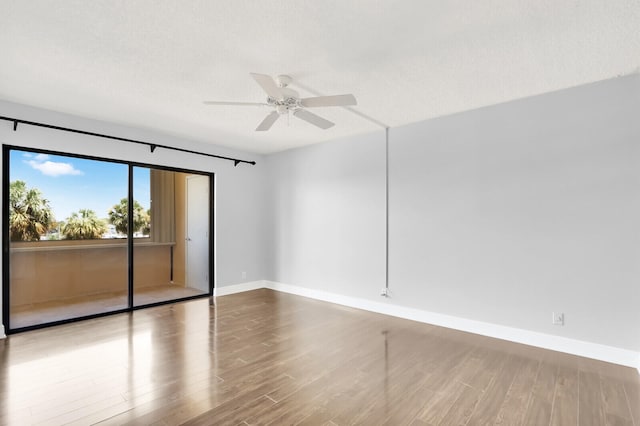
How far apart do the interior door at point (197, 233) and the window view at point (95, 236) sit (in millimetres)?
18

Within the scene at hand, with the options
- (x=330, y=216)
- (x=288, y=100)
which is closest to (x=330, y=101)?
(x=288, y=100)

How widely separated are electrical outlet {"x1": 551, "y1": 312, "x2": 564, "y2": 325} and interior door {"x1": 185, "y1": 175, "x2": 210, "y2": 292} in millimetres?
4905

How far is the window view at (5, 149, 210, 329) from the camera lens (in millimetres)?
3846

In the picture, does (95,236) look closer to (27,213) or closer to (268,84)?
(27,213)

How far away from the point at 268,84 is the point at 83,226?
3.52m

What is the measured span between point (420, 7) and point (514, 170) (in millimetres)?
2298

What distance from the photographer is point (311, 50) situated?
2.50m

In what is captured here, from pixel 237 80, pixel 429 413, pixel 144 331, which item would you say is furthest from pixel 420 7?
pixel 144 331

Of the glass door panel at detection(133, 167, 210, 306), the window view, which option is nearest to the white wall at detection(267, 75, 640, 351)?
the glass door panel at detection(133, 167, 210, 306)

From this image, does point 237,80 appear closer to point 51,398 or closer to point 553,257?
point 51,398

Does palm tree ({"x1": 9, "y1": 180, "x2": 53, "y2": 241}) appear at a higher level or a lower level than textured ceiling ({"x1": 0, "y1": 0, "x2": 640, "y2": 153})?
lower

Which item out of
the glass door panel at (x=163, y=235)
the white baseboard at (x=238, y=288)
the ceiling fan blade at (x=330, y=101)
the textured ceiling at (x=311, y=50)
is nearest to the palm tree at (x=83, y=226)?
the glass door panel at (x=163, y=235)

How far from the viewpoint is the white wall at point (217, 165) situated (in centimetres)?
382

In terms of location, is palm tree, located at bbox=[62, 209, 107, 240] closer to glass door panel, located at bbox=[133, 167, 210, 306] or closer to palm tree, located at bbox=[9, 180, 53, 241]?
palm tree, located at bbox=[9, 180, 53, 241]
